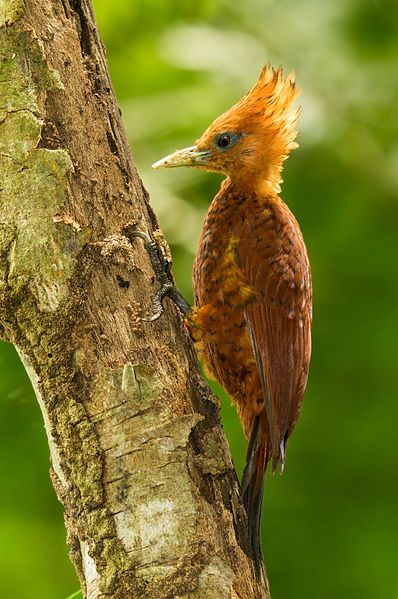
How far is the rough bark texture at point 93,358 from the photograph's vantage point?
85.8 inches

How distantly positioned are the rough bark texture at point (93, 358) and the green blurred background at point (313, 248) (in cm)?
145

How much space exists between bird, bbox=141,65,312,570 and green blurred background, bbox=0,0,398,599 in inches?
19.2

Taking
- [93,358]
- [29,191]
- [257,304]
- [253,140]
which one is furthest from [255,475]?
[29,191]

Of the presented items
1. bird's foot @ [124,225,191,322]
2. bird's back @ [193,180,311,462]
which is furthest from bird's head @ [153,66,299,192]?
bird's foot @ [124,225,191,322]

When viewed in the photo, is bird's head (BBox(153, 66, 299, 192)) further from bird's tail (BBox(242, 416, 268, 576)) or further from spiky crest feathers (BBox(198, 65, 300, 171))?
bird's tail (BBox(242, 416, 268, 576))

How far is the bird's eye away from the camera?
3518 mm

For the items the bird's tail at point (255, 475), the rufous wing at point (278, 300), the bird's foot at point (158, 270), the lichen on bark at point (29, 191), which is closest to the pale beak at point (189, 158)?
the rufous wing at point (278, 300)

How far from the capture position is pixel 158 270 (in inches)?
100

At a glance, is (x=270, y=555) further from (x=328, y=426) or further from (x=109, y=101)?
(x=109, y=101)

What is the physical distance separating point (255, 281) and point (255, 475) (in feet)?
2.23

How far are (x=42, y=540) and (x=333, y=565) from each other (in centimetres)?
122

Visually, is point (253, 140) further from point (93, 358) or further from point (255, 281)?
point (93, 358)

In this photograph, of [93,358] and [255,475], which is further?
[255,475]

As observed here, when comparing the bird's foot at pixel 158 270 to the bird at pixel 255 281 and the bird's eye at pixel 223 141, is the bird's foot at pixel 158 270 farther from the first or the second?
the bird's eye at pixel 223 141
